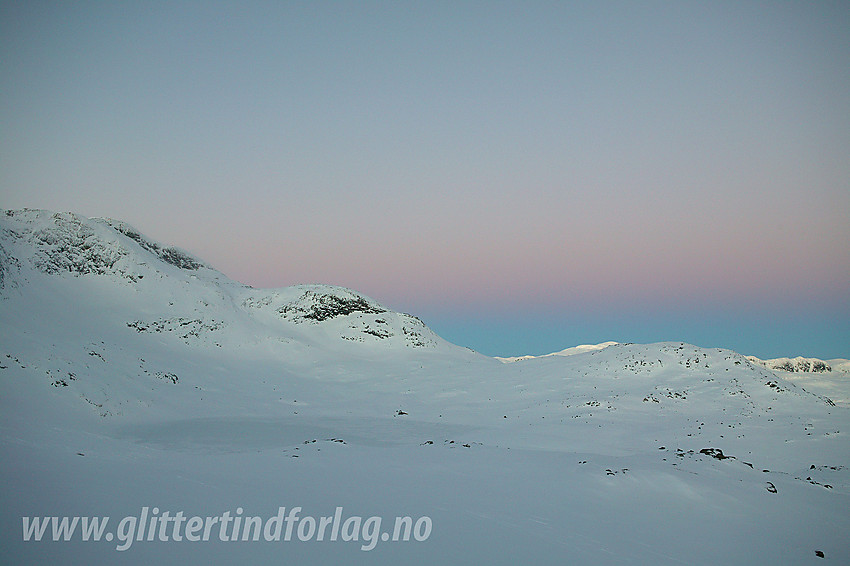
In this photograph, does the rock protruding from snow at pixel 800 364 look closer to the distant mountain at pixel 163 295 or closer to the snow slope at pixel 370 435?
the snow slope at pixel 370 435

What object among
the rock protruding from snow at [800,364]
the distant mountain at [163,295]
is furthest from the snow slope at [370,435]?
the rock protruding from snow at [800,364]

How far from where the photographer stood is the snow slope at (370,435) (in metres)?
6.88

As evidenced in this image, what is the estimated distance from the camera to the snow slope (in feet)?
22.6

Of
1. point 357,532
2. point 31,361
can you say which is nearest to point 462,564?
point 357,532

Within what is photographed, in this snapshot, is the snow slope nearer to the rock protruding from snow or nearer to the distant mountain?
the distant mountain

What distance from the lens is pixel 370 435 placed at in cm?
1820

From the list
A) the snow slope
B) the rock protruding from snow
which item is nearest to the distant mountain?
the snow slope

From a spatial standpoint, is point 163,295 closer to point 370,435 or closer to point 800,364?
point 370,435

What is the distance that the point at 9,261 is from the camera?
1204 inches

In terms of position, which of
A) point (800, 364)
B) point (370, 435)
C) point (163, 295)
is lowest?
point (370, 435)

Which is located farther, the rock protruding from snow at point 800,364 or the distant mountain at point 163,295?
the rock protruding from snow at point 800,364

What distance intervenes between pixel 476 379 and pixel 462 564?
28204 millimetres

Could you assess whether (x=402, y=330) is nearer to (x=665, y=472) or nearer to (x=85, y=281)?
(x=85, y=281)

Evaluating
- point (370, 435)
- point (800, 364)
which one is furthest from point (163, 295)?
point (800, 364)
